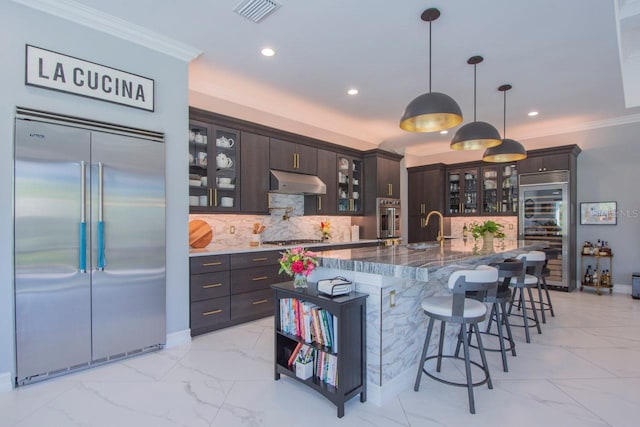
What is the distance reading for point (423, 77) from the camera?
409 centimetres

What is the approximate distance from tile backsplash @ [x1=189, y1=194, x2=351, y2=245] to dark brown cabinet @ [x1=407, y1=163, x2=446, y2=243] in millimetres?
2160

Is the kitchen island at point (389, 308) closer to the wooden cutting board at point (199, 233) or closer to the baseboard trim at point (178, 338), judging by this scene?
the baseboard trim at point (178, 338)

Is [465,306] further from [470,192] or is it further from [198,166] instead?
[470,192]

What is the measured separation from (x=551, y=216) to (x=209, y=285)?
5.72 meters

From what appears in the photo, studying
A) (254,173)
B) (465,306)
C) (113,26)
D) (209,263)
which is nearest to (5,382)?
(209,263)

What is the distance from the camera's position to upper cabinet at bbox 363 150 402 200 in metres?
6.16

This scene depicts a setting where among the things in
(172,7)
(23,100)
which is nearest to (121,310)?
(23,100)

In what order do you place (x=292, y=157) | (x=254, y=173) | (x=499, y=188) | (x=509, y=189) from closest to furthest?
(x=254, y=173) < (x=292, y=157) < (x=509, y=189) < (x=499, y=188)

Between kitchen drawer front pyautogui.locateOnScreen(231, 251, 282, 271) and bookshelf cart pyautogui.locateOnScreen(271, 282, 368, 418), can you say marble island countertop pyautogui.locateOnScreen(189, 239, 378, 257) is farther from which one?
bookshelf cart pyautogui.locateOnScreen(271, 282, 368, 418)

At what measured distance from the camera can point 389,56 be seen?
359 centimetres

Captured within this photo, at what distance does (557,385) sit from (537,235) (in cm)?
414

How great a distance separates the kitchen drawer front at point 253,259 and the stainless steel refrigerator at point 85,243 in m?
0.88

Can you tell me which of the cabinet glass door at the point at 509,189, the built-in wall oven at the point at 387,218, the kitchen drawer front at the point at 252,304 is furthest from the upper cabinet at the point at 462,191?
the kitchen drawer front at the point at 252,304

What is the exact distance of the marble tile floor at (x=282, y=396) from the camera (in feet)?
6.92
